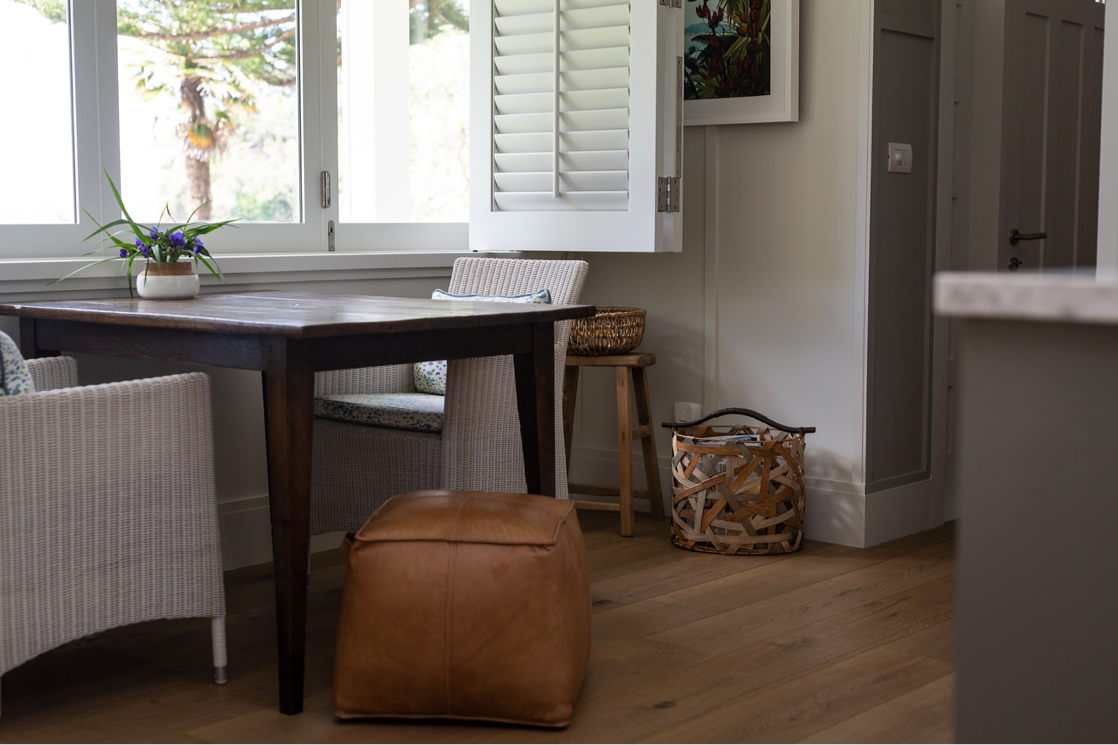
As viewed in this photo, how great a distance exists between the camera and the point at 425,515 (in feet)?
6.87

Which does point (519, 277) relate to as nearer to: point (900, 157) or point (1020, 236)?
point (900, 157)

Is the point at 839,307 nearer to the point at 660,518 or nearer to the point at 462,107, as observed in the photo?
the point at 660,518

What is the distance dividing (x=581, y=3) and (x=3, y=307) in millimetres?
1843

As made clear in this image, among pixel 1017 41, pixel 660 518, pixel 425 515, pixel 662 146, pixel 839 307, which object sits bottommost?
pixel 660 518

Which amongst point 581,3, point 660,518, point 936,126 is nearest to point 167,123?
Result: point 581,3

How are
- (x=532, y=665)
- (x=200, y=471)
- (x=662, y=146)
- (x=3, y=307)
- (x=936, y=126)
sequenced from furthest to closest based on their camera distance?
(x=936, y=126)
(x=662, y=146)
(x=3, y=307)
(x=200, y=471)
(x=532, y=665)

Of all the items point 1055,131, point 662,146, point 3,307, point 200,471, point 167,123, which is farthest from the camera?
point 1055,131

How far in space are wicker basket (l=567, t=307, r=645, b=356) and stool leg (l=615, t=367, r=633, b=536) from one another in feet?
0.26

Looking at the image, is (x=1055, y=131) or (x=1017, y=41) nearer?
(x=1017, y=41)

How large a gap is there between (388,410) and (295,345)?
0.78m

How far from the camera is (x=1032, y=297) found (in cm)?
91

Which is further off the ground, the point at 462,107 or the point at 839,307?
the point at 462,107

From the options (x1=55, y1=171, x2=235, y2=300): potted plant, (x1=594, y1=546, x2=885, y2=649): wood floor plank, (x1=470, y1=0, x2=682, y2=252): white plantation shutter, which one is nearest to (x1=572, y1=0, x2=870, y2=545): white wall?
(x1=594, y1=546, x2=885, y2=649): wood floor plank

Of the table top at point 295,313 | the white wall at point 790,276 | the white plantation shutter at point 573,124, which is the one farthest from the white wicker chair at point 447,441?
the white wall at point 790,276
